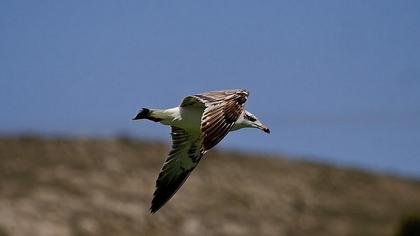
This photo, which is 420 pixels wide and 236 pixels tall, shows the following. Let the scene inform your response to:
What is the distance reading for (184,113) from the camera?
48.9 feet

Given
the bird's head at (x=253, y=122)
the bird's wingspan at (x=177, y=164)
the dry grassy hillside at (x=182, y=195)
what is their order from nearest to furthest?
1. the bird's head at (x=253, y=122)
2. the bird's wingspan at (x=177, y=164)
3. the dry grassy hillside at (x=182, y=195)

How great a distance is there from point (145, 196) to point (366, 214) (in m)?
7.44

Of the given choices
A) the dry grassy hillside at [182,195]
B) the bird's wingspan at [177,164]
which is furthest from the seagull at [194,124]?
the dry grassy hillside at [182,195]

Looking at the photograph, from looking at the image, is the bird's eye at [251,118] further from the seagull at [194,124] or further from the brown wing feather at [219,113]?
the brown wing feather at [219,113]

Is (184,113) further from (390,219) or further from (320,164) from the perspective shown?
(320,164)

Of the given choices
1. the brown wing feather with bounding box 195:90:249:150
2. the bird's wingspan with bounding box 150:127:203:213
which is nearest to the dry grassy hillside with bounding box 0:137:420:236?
the bird's wingspan with bounding box 150:127:203:213

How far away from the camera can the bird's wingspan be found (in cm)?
1575

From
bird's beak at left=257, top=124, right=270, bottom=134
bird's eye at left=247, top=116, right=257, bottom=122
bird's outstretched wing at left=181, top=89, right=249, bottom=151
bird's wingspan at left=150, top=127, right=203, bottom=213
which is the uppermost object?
bird's outstretched wing at left=181, top=89, right=249, bottom=151

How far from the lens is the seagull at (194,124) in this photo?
1378 centimetres

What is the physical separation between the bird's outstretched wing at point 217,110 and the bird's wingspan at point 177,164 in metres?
0.98

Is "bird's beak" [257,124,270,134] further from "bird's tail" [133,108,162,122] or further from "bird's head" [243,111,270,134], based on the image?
"bird's tail" [133,108,162,122]

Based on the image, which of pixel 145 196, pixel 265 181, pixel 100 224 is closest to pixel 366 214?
pixel 265 181

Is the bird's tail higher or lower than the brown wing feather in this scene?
lower

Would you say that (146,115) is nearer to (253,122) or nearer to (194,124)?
(194,124)
